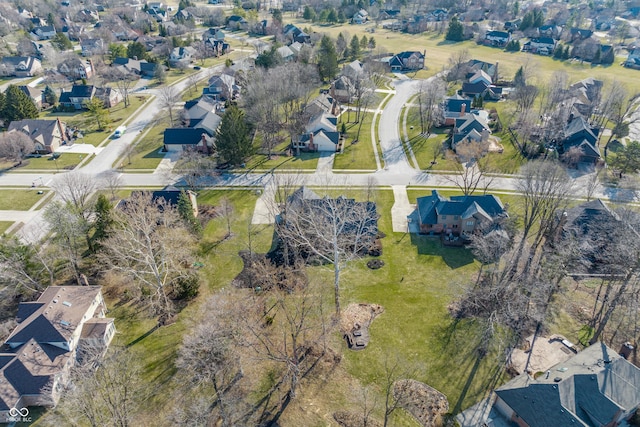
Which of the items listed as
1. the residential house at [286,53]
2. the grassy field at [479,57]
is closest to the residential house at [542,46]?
the grassy field at [479,57]

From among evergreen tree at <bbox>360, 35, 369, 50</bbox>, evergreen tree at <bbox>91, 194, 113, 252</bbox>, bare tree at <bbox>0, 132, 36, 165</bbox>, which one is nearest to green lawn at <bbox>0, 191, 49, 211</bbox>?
bare tree at <bbox>0, 132, 36, 165</bbox>

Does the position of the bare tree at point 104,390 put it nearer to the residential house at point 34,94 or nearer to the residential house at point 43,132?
the residential house at point 43,132

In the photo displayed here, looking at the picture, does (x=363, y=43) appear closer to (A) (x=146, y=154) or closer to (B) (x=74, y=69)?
(B) (x=74, y=69)

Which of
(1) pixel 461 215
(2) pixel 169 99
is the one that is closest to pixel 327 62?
(2) pixel 169 99

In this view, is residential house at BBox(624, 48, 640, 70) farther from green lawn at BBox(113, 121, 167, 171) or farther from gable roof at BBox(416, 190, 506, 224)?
green lawn at BBox(113, 121, 167, 171)

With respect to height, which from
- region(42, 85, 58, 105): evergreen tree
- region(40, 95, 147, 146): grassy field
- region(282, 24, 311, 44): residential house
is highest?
region(282, 24, 311, 44): residential house
